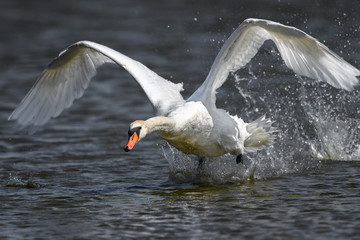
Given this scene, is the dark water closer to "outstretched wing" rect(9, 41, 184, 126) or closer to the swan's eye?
"outstretched wing" rect(9, 41, 184, 126)

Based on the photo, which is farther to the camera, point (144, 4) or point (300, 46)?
point (144, 4)

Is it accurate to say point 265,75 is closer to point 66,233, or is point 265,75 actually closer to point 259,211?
point 259,211

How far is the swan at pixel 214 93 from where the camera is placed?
8984 mm

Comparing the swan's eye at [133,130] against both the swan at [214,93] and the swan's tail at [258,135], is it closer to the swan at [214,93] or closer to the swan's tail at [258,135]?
the swan at [214,93]

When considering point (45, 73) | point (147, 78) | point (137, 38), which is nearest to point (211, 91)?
point (147, 78)

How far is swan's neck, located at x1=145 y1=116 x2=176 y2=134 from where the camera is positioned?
859 cm

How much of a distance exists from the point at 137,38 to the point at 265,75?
28.9 feet

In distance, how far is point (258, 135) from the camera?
10406mm

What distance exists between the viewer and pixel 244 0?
23.4 m

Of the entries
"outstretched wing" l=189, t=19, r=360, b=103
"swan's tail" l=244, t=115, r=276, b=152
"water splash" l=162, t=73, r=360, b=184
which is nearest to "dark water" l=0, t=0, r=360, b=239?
"water splash" l=162, t=73, r=360, b=184

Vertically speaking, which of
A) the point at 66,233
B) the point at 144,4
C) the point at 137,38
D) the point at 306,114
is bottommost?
the point at 66,233

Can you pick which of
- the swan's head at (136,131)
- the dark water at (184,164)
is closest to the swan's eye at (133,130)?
the swan's head at (136,131)

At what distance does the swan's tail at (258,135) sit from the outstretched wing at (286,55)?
881 mm

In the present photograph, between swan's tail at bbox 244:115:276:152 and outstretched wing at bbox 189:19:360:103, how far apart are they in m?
0.88
